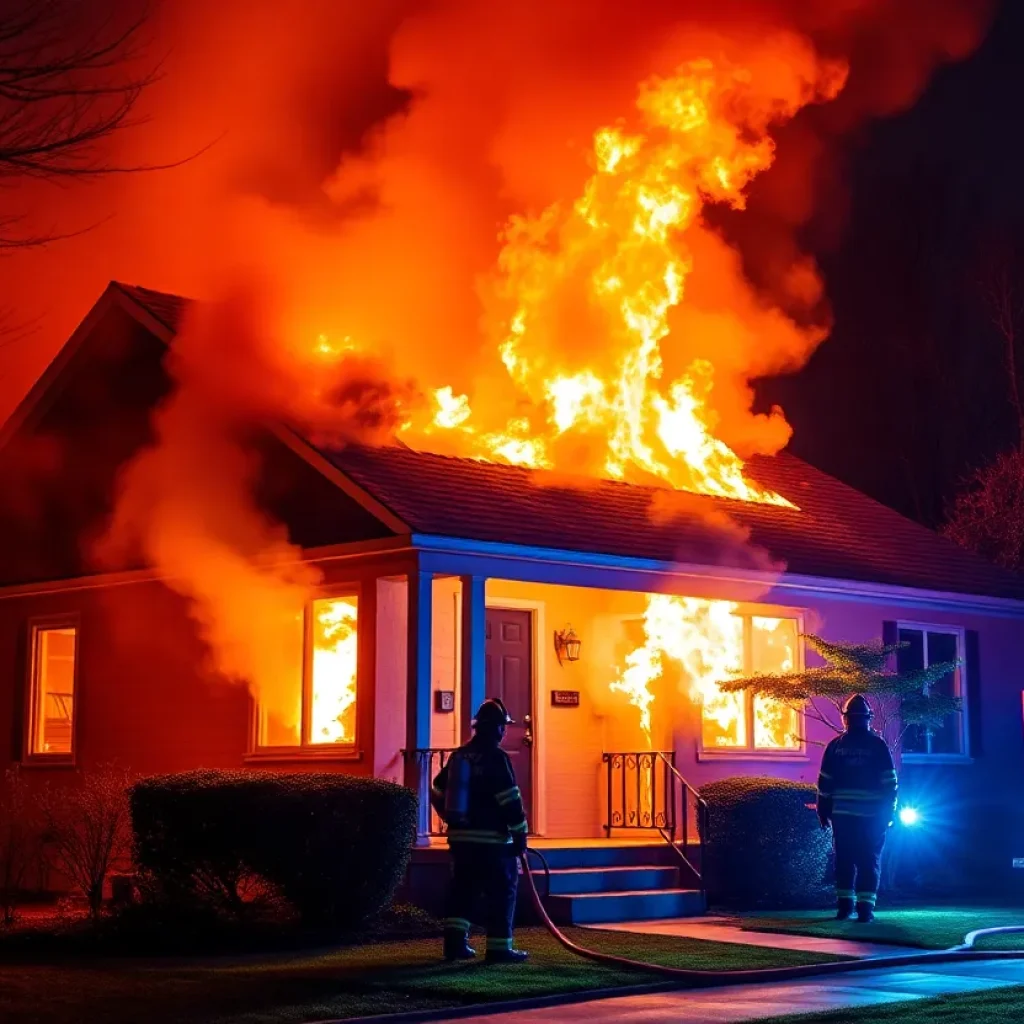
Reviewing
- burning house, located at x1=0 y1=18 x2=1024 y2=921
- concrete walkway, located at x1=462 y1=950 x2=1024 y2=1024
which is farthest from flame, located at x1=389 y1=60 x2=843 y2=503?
concrete walkway, located at x1=462 y1=950 x2=1024 y2=1024

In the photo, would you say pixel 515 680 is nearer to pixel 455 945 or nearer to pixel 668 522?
pixel 668 522

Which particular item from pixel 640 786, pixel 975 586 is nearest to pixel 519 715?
pixel 640 786

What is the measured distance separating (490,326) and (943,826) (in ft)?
24.0

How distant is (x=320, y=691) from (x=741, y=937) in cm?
450

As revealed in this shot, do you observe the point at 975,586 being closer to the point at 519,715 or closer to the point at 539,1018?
the point at 519,715

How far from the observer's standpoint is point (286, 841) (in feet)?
39.2

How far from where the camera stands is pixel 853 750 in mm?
13148

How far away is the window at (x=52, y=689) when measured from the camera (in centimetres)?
1731

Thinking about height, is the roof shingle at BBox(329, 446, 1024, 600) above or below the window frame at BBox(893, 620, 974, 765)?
above

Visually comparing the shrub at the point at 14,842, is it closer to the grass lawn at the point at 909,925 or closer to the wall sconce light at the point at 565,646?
the wall sconce light at the point at 565,646

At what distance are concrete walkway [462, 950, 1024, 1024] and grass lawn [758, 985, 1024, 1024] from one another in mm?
191

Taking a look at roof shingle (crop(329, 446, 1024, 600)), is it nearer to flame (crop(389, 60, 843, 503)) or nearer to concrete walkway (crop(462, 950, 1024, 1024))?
flame (crop(389, 60, 843, 503))

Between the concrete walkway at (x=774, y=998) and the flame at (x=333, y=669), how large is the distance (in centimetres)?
539

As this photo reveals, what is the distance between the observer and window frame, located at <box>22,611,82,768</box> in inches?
668
